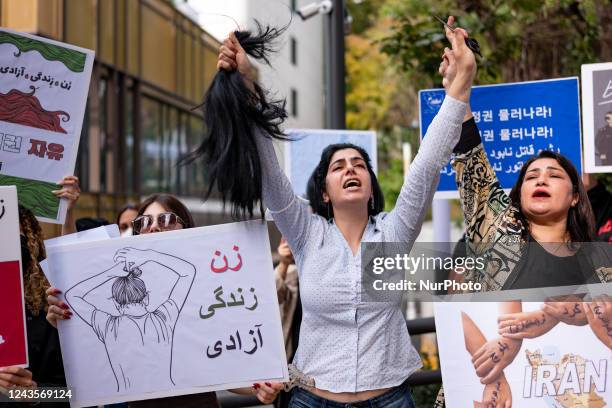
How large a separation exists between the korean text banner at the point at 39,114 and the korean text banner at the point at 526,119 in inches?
67.0

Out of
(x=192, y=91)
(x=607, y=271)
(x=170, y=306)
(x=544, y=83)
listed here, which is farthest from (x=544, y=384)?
(x=192, y=91)

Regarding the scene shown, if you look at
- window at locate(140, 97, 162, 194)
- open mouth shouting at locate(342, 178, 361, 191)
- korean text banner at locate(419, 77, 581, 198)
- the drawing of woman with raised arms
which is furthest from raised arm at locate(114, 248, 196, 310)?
window at locate(140, 97, 162, 194)

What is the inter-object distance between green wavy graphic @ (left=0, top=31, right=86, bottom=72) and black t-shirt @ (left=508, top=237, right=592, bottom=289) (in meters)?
2.14

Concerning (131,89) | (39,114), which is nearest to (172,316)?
(39,114)

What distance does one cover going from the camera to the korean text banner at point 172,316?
3428 millimetres

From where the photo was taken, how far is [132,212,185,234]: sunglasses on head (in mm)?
3711

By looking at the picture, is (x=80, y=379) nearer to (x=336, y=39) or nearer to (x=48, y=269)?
(x=48, y=269)

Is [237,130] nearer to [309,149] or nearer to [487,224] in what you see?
[487,224]

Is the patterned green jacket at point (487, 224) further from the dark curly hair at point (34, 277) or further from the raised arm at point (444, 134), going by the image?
the dark curly hair at point (34, 277)

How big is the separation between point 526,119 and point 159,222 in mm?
2086

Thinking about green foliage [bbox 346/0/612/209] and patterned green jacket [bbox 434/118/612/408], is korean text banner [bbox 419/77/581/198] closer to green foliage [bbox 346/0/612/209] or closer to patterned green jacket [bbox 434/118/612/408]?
patterned green jacket [bbox 434/118/612/408]

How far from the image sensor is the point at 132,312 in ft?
11.4

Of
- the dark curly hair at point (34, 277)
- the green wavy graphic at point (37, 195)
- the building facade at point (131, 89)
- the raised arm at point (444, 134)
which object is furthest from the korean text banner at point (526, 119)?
the building facade at point (131, 89)

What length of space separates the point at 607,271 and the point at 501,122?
160 cm
